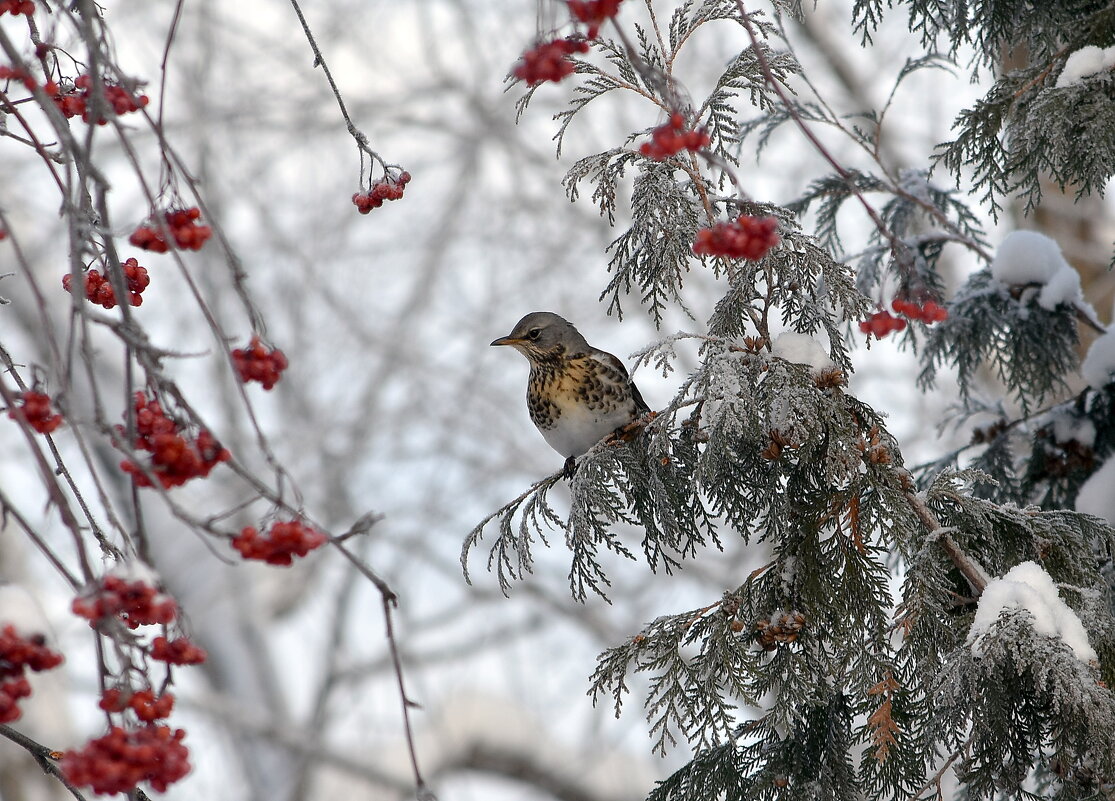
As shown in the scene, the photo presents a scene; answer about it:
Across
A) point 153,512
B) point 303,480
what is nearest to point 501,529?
point 153,512

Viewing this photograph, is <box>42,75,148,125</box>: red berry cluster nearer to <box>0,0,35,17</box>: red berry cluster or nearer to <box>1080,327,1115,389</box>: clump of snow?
<box>0,0,35,17</box>: red berry cluster

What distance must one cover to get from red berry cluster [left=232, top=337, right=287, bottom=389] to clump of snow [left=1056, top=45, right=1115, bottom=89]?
1416 mm

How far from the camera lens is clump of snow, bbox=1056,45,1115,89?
5.93 feet

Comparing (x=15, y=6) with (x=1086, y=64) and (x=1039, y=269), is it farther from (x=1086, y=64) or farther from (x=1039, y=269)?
(x=1039, y=269)

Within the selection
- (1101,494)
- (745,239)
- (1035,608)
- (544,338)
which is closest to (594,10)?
(745,239)

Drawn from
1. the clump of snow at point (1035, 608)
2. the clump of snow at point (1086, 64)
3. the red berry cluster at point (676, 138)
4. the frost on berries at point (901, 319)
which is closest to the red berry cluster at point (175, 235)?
the red berry cluster at point (676, 138)

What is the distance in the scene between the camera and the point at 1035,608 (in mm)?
1464

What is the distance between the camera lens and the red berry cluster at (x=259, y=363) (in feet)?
3.59

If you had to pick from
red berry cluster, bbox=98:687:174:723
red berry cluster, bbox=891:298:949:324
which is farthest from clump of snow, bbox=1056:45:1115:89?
red berry cluster, bbox=98:687:174:723

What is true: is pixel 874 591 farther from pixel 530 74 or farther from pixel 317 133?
pixel 317 133

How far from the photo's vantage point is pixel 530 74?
3.47 feet

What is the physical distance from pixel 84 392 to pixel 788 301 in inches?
208

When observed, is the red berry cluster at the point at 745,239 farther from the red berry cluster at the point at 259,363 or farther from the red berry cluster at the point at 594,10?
the red berry cluster at the point at 259,363

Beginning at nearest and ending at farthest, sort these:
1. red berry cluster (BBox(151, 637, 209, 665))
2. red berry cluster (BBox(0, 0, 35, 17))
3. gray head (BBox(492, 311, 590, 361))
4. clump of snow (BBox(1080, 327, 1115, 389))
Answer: red berry cluster (BBox(151, 637, 209, 665))
red berry cluster (BBox(0, 0, 35, 17))
clump of snow (BBox(1080, 327, 1115, 389))
gray head (BBox(492, 311, 590, 361))
